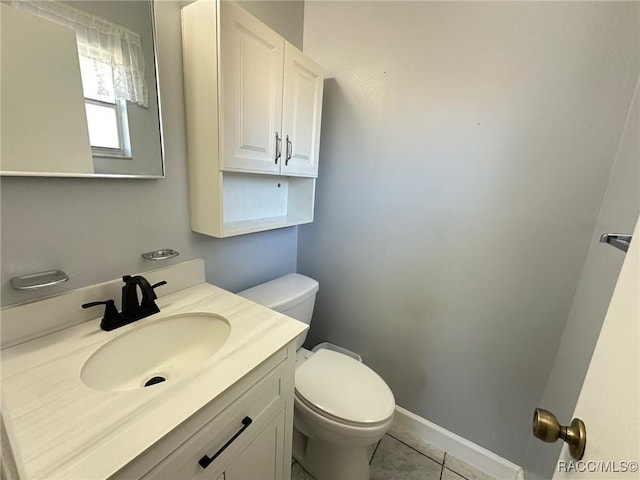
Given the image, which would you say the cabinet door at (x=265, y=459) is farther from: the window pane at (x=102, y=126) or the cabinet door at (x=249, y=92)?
the window pane at (x=102, y=126)

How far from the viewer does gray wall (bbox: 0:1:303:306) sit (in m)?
0.74

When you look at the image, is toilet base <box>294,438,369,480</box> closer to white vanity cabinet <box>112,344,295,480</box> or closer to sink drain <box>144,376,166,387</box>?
white vanity cabinet <box>112,344,295,480</box>

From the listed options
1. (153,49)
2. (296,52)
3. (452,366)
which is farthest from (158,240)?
(452,366)

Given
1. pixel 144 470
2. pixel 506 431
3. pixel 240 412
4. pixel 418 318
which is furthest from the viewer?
pixel 418 318

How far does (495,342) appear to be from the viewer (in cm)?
125

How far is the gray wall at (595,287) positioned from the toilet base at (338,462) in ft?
2.26

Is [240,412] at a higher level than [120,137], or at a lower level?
lower

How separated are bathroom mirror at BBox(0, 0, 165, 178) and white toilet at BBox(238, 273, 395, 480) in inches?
31.4

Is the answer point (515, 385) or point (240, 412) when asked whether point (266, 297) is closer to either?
point (240, 412)

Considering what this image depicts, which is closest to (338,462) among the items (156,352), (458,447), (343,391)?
(343,391)

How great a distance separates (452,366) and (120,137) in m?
1.68

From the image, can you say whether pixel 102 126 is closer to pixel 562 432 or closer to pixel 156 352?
pixel 156 352

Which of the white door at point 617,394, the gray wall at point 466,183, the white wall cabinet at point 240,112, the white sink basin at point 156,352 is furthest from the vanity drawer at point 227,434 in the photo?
the gray wall at point 466,183

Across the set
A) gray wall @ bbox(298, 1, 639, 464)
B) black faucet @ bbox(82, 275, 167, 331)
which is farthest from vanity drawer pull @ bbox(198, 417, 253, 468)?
gray wall @ bbox(298, 1, 639, 464)
